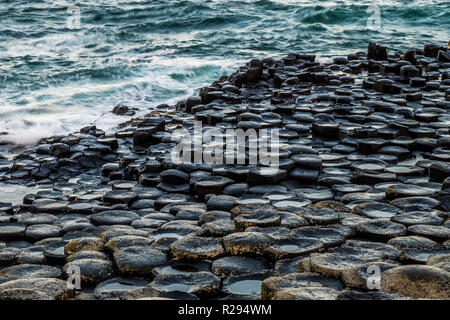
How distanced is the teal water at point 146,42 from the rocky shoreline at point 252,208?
255 cm

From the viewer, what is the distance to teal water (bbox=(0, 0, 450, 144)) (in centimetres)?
1009

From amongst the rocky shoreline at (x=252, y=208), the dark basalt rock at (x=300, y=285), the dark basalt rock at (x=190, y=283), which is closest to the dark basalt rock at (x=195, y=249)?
the rocky shoreline at (x=252, y=208)

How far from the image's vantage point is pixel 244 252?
2676 mm

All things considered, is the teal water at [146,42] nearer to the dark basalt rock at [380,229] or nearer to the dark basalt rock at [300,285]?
the dark basalt rock at [380,229]

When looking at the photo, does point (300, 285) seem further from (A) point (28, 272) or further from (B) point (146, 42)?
(B) point (146, 42)

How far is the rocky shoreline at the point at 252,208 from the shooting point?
2.34 meters

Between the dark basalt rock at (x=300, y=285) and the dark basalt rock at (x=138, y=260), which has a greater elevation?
the dark basalt rock at (x=300, y=285)

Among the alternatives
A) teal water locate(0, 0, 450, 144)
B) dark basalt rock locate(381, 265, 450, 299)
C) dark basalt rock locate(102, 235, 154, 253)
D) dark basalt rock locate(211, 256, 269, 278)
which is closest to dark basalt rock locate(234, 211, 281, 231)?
dark basalt rock locate(211, 256, 269, 278)

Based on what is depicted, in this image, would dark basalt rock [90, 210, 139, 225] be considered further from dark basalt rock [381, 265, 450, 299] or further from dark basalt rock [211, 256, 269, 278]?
dark basalt rock [381, 265, 450, 299]

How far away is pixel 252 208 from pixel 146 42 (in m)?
13.3

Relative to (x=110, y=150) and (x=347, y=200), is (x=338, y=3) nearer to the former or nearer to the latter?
(x=110, y=150)

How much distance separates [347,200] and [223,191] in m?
0.92
